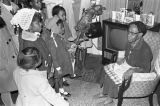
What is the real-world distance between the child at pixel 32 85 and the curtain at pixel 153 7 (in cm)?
274

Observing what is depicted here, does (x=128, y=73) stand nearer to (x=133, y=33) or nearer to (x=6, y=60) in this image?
(x=133, y=33)

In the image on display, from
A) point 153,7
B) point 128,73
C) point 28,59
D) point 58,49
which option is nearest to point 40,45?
point 58,49

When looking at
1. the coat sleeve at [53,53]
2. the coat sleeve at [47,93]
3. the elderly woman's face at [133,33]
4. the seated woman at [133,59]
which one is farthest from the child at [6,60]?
the elderly woman's face at [133,33]

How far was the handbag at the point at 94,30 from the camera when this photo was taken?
451cm

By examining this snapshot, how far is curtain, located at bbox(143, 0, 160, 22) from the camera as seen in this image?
419 centimetres

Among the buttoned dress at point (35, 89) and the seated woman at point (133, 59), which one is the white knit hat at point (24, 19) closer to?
the buttoned dress at point (35, 89)

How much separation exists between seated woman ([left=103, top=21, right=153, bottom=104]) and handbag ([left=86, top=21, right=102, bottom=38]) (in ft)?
4.22

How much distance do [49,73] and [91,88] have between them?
99 cm

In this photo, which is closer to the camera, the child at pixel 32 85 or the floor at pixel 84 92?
the child at pixel 32 85

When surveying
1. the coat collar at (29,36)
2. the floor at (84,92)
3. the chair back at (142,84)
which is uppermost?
the coat collar at (29,36)

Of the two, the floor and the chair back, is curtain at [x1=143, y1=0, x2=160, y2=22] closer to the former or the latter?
the floor

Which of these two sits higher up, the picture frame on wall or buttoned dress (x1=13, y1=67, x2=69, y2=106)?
the picture frame on wall

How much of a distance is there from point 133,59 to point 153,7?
1549mm

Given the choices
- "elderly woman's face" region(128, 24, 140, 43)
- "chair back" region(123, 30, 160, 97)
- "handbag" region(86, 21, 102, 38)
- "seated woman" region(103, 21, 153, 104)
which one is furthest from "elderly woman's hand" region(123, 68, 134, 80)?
"handbag" region(86, 21, 102, 38)
